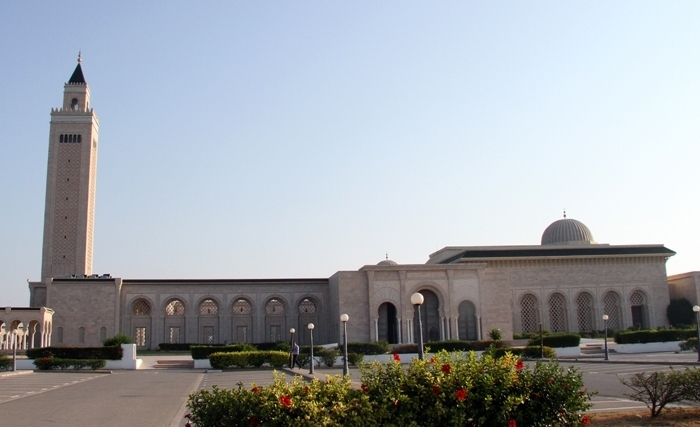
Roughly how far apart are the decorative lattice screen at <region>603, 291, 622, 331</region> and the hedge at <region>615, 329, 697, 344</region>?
10.6 meters

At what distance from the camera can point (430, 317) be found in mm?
37938

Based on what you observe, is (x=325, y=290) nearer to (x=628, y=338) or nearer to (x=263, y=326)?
(x=263, y=326)

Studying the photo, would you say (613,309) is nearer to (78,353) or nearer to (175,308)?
(175,308)

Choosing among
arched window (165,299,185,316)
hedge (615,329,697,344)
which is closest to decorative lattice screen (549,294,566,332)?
hedge (615,329,697,344)

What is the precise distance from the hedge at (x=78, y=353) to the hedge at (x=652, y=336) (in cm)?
2372

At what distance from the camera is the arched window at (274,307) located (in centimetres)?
4309

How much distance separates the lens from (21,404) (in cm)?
1398

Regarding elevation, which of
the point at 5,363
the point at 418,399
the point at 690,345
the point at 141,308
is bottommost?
the point at 690,345

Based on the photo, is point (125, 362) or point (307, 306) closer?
point (125, 362)

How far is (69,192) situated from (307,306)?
20451mm

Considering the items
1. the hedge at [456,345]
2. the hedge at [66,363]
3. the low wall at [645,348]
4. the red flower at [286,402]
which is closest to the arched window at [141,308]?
the hedge at [66,363]

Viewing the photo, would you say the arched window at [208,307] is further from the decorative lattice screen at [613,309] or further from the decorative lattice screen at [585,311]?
the decorative lattice screen at [613,309]

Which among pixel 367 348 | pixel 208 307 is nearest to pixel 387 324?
pixel 367 348

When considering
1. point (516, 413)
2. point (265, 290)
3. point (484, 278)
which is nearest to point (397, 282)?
point (484, 278)
